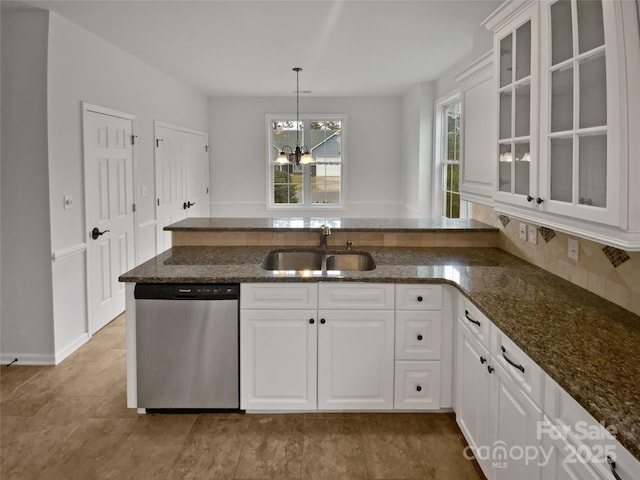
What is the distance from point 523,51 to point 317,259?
1.80 meters

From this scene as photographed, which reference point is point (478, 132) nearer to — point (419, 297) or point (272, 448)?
point (419, 297)

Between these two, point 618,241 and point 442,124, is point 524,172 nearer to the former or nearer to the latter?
point 618,241

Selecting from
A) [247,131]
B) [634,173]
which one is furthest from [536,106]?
[247,131]

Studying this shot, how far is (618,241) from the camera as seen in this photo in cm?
153

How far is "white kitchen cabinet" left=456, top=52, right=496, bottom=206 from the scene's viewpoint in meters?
2.80

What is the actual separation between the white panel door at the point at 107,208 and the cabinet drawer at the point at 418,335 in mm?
2726

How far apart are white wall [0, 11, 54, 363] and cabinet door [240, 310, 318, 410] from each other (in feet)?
5.98

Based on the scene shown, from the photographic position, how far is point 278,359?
9.00ft

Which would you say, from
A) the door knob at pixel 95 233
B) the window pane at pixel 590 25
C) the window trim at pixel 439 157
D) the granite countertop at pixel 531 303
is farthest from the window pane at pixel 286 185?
the window pane at pixel 590 25

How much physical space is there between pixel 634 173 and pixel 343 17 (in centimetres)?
276

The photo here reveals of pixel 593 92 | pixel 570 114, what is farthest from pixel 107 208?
pixel 593 92

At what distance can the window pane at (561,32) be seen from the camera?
1.80m

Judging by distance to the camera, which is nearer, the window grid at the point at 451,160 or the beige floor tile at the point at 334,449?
the beige floor tile at the point at 334,449

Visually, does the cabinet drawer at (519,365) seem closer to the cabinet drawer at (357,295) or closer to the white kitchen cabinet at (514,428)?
the white kitchen cabinet at (514,428)
